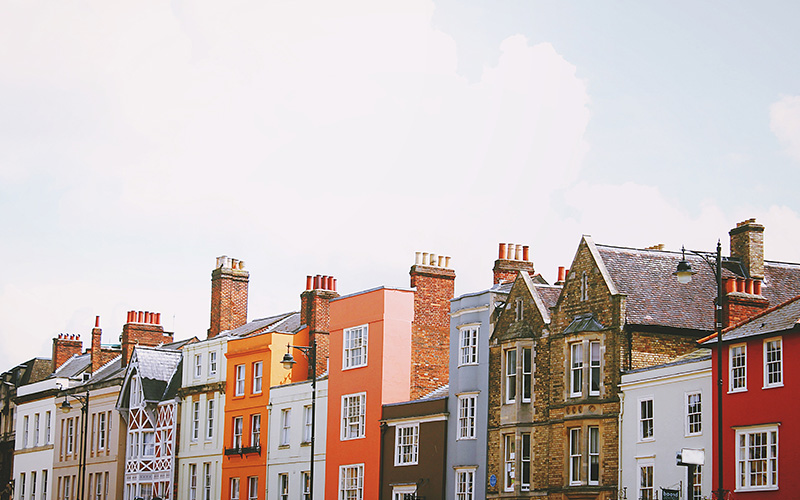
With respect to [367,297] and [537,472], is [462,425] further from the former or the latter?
[367,297]

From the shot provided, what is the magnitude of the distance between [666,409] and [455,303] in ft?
45.7

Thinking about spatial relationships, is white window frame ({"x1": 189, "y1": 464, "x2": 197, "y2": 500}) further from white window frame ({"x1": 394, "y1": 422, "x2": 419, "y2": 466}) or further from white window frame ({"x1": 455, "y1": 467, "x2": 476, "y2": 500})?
white window frame ({"x1": 455, "y1": 467, "x2": 476, "y2": 500})

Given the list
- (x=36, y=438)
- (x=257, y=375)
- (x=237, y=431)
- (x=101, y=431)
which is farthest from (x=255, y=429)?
(x=36, y=438)

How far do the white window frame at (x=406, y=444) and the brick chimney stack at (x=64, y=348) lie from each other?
44.9m

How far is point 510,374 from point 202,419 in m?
24.3

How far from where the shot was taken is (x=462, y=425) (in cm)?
5150

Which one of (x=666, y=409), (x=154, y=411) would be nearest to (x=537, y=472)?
(x=666, y=409)

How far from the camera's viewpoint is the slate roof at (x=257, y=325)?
224ft

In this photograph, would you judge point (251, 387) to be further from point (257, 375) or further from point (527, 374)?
point (527, 374)

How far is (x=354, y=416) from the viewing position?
57688 mm

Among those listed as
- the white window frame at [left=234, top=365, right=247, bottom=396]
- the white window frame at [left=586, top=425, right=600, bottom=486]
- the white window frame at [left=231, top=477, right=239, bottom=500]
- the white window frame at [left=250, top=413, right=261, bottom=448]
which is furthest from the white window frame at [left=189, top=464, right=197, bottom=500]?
the white window frame at [left=586, top=425, right=600, bottom=486]

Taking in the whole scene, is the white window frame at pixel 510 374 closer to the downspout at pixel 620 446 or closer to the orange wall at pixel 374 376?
the downspout at pixel 620 446

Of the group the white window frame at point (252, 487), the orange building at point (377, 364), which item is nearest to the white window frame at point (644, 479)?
the orange building at point (377, 364)

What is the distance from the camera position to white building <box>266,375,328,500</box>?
196 ft
